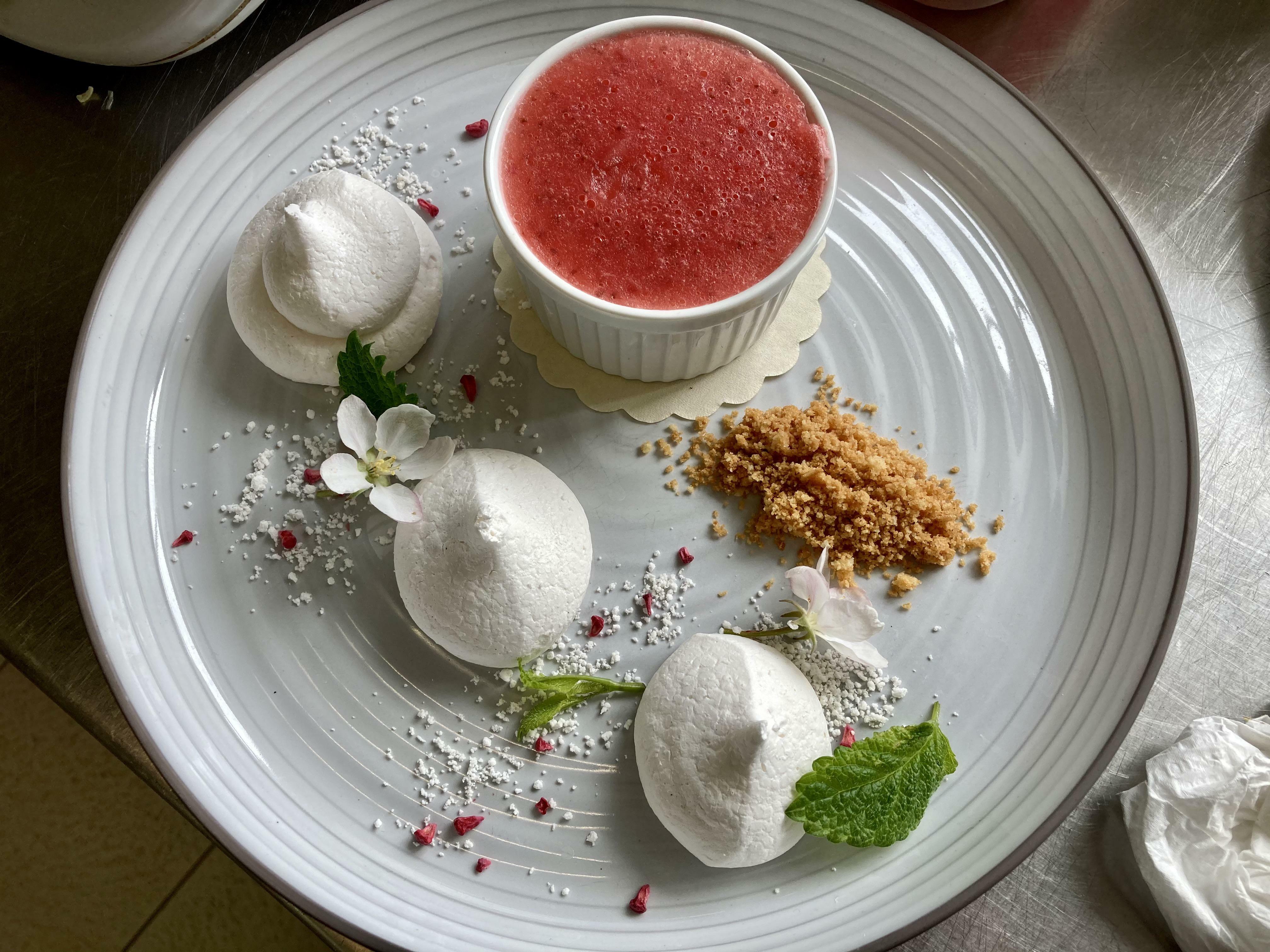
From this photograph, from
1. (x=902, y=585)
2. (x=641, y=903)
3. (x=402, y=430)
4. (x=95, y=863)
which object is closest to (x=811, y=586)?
(x=902, y=585)

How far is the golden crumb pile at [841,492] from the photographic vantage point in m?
1.31

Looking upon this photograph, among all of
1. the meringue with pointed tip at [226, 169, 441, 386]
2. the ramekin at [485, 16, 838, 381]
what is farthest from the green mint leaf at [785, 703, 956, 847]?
the meringue with pointed tip at [226, 169, 441, 386]

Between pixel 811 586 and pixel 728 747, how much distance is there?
0.25 m

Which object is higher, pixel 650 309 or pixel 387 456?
pixel 650 309

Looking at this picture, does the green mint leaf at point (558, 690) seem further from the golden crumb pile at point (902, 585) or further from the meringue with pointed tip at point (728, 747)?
the golden crumb pile at point (902, 585)

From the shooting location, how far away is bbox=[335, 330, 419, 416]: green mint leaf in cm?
127

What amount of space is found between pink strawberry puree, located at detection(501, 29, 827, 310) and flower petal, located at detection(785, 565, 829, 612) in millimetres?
398

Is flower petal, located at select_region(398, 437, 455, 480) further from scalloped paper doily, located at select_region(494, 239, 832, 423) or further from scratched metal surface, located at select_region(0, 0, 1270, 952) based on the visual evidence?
scratched metal surface, located at select_region(0, 0, 1270, 952)

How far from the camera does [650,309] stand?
116 cm

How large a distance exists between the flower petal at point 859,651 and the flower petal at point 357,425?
0.70 m

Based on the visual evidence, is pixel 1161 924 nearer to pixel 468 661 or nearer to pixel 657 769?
pixel 657 769

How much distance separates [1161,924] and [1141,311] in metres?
0.93

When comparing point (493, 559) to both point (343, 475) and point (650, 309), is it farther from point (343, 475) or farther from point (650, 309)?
point (650, 309)

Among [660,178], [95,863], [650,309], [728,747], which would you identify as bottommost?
[95,863]
